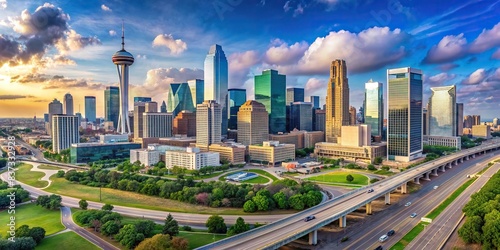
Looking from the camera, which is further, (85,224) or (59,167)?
(59,167)

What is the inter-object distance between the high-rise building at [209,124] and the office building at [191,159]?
73.2 feet

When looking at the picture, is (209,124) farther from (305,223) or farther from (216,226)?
(305,223)

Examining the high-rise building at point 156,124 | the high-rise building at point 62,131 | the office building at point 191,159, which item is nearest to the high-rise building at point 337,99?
the office building at point 191,159

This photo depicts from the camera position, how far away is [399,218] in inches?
1940

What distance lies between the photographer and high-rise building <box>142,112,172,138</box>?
155m

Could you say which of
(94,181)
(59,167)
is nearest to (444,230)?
(94,181)

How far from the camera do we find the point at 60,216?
50188 millimetres

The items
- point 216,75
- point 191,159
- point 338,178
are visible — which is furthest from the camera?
point 216,75

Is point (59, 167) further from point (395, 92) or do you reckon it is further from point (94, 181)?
point (395, 92)

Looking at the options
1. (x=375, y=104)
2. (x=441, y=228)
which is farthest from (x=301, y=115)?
(x=441, y=228)

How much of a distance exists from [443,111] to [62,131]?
168 meters

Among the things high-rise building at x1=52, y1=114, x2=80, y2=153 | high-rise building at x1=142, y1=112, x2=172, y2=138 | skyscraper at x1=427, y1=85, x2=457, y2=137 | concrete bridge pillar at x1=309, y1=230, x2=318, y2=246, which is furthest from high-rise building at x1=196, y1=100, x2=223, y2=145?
skyscraper at x1=427, y1=85, x2=457, y2=137

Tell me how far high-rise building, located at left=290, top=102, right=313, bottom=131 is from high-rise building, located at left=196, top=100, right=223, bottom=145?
217 ft

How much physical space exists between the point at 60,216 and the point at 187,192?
19995mm
